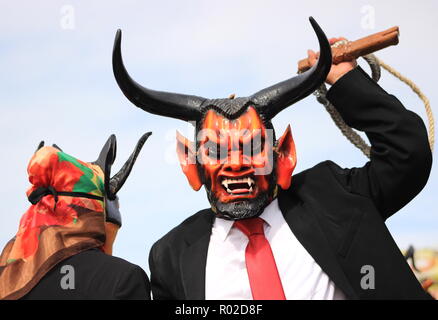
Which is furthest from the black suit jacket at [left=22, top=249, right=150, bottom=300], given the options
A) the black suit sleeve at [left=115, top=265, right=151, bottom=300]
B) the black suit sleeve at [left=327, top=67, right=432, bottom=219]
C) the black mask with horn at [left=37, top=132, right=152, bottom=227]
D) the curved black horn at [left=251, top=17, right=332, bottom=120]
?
the black suit sleeve at [left=327, top=67, right=432, bottom=219]

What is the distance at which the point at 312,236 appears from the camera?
3971mm

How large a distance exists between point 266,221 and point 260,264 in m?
0.27

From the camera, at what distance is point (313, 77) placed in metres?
4.04

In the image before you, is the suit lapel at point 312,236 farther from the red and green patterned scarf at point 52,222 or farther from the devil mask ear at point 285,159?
the red and green patterned scarf at point 52,222

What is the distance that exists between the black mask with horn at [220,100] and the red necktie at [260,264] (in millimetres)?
590

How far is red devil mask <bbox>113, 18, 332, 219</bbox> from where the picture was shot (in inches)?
156

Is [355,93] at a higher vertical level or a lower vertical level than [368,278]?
higher

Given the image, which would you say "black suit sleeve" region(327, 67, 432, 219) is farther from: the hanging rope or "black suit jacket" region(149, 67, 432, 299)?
the hanging rope

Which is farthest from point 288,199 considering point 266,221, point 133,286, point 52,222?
point 52,222

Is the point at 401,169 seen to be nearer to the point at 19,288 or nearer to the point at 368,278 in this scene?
the point at 368,278

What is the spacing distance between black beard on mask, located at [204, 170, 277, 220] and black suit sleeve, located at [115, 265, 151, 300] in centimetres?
62

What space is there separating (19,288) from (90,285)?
0.42 meters

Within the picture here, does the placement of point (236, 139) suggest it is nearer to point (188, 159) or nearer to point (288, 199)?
point (188, 159)
